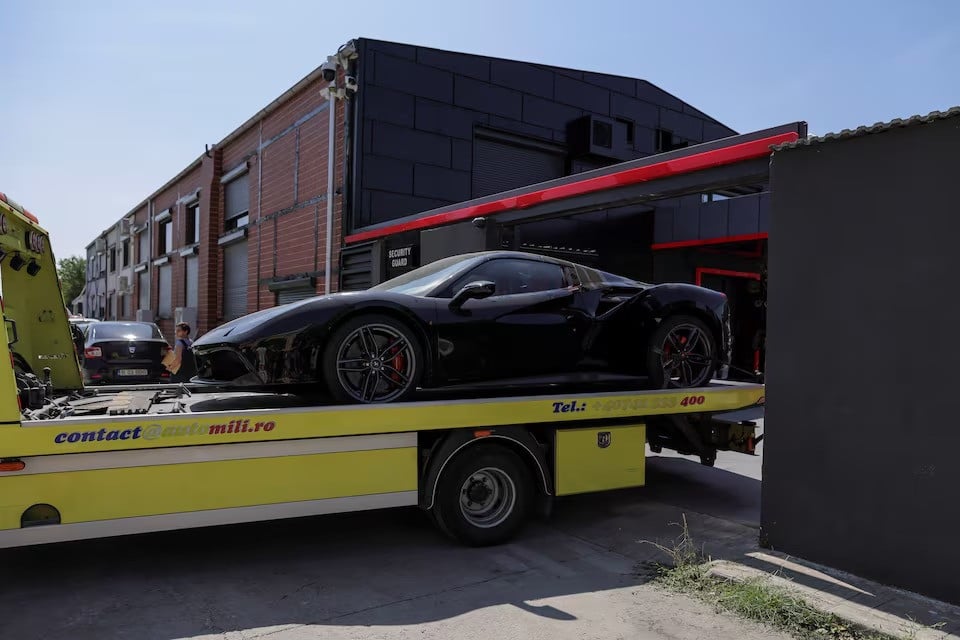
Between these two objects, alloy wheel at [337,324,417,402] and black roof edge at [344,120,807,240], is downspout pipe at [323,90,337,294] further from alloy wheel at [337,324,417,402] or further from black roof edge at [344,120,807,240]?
alloy wheel at [337,324,417,402]

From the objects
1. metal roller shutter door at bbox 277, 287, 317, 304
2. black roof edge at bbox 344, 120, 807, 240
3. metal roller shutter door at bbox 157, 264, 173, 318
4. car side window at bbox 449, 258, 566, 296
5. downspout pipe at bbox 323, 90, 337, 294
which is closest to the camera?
car side window at bbox 449, 258, 566, 296

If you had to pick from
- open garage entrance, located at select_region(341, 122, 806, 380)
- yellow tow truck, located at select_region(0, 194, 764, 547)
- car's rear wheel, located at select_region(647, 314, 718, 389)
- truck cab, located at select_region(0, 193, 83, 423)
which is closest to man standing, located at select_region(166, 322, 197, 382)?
yellow tow truck, located at select_region(0, 194, 764, 547)

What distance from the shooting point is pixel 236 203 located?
2148 cm

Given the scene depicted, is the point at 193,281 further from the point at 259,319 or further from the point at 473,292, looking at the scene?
the point at 473,292

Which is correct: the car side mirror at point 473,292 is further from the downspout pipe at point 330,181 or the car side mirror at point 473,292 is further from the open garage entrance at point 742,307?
the open garage entrance at point 742,307

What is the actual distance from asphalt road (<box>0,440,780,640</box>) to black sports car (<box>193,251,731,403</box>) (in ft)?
3.99

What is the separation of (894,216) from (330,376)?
3.85 m

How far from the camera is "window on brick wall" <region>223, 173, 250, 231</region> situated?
20.6 m

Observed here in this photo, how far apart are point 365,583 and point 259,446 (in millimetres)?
1116

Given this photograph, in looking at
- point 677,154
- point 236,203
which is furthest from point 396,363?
point 236,203

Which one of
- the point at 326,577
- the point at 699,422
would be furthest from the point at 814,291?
the point at 326,577

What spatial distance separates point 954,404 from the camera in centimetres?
392

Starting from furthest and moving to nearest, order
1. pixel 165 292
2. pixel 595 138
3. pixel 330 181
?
1. pixel 165 292
2. pixel 595 138
3. pixel 330 181

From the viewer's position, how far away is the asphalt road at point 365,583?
3623 millimetres
